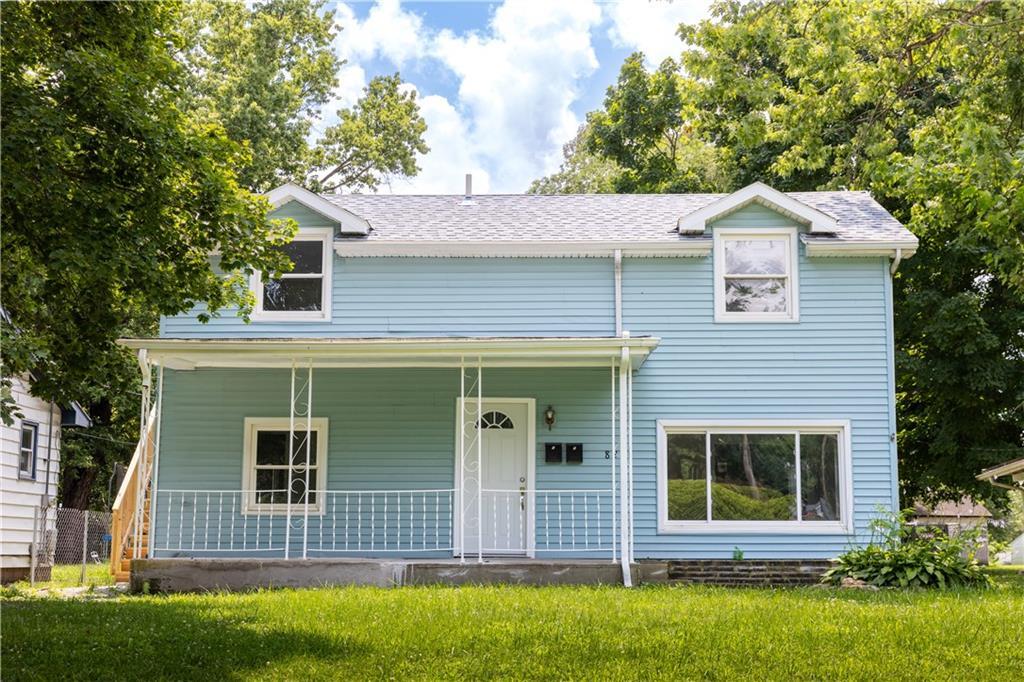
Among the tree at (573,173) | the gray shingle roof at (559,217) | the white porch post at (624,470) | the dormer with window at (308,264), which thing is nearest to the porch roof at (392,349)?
the white porch post at (624,470)

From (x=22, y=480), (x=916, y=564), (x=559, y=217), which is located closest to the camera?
(x=916, y=564)

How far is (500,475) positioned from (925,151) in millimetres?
7436

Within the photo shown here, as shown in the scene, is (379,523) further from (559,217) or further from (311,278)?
(559,217)

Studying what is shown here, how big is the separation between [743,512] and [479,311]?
4872mm

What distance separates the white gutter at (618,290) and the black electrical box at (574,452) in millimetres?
→ 1761

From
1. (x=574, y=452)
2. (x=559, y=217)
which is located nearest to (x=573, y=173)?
(x=559, y=217)

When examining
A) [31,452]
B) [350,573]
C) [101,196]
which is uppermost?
[101,196]

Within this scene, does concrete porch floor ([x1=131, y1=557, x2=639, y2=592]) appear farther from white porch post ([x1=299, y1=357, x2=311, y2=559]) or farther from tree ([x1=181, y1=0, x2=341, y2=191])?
tree ([x1=181, y1=0, x2=341, y2=191])

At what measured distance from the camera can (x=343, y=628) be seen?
369 inches

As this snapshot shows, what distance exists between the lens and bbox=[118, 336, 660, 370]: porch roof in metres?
13.9

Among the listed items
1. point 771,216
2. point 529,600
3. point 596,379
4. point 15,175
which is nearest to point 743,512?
point 596,379

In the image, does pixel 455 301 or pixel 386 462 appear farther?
pixel 455 301

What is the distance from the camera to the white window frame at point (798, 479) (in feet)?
51.5

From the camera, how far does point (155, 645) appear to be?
29.5ft
